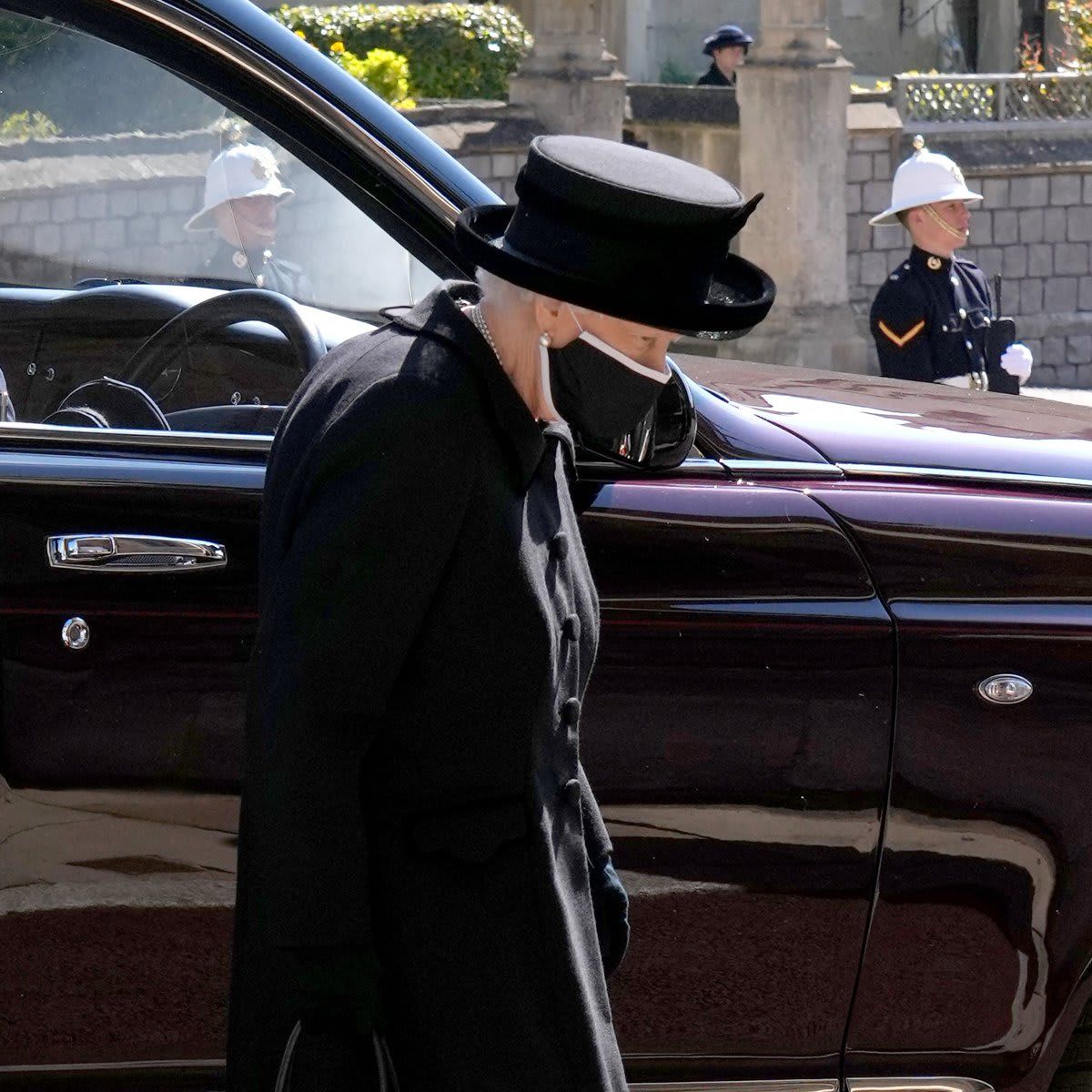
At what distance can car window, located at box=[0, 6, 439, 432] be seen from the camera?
2805 millimetres

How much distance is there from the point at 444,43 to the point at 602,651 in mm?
13094

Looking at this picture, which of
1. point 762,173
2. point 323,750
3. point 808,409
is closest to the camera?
point 323,750

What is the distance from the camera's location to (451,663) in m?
1.98

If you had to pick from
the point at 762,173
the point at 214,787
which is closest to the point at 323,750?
the point at 214,787

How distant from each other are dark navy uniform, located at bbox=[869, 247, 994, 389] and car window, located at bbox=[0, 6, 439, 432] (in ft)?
13.8

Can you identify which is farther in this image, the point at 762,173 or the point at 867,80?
Answer: the point at 867,80

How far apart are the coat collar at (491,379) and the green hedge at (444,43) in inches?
516

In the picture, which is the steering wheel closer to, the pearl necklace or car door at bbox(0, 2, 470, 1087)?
car door at bbox(0, 2, 470, 1087)

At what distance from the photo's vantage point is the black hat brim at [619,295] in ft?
6.46

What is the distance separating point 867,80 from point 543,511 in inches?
1030

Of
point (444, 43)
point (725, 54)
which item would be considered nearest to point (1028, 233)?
point (725, 54)

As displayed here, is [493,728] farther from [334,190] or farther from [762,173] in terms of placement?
[762,173]

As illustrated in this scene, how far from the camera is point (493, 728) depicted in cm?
200

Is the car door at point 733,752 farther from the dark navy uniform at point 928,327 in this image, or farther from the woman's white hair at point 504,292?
the dark navy uniform at point 928,327
